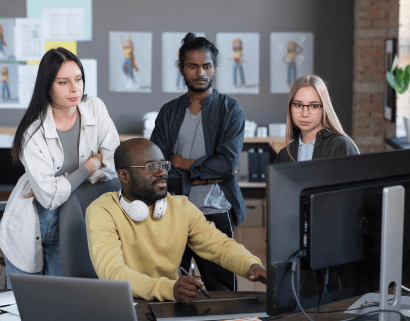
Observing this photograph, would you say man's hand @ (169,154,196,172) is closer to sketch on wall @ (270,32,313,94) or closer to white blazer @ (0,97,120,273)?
white blazer @ (0,97,120,273)

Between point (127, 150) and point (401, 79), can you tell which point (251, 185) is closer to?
point (401, 79)

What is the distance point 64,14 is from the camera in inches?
193

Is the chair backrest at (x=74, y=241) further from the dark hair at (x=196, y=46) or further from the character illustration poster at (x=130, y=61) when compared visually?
the character illustration poster at (x=130, y=61)

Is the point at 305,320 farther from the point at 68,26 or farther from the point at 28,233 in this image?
the point at 68,26

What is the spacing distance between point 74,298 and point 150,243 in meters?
0.59

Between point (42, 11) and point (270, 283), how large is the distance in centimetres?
454

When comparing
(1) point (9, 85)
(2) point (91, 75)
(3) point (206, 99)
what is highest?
(2) point (91, 75)

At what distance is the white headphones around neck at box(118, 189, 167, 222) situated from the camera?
1.64 meters

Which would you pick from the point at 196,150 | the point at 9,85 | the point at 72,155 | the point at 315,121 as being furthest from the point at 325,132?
the point at 9,85

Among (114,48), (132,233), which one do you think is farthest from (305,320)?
(114,48)

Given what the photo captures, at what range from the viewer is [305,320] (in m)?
1.32

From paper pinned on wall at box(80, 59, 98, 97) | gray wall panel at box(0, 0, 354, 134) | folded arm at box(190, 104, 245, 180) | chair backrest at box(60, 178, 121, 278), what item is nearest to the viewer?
chair backrest at box(60, 178, 121, 278)

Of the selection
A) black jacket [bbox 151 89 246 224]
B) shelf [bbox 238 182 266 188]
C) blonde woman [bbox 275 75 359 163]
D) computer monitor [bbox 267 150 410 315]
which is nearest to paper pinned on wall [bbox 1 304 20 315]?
computer monitor [bbox 267 150 410 315]

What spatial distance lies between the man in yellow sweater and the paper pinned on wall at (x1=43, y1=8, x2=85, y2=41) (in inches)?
141
